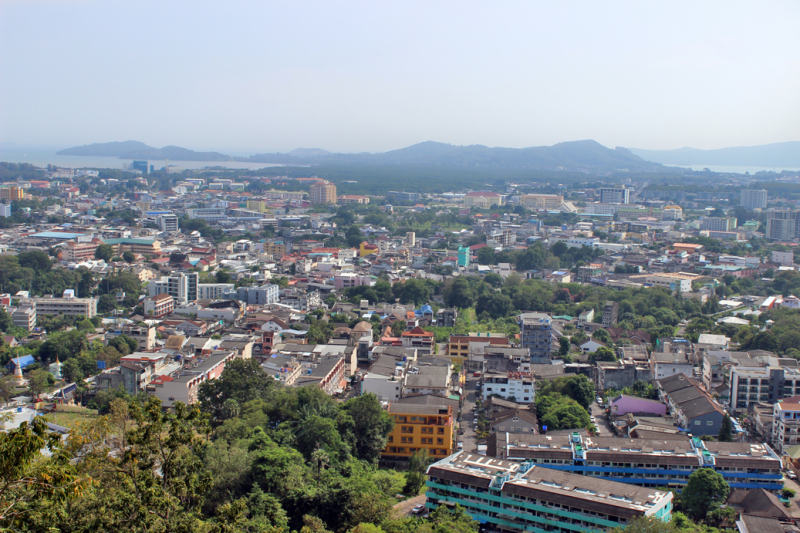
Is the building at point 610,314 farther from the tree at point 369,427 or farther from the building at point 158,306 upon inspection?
the building at point 158,306

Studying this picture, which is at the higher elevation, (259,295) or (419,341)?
(259,295)

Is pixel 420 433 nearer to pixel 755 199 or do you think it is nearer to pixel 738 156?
pixel 755 199

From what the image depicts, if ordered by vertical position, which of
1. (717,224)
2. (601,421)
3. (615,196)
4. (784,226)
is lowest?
(601,421)

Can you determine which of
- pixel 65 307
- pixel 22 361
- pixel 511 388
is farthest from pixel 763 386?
pixel 65 307

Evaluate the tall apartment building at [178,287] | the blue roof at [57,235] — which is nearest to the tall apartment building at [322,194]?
the blue roof at [57,235]

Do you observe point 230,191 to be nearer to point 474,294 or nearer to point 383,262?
point 383,262

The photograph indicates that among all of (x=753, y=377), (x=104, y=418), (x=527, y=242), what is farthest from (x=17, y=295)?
(x=527, y=242)
